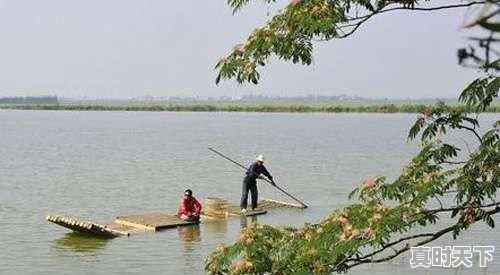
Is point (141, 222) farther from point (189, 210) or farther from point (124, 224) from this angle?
point (189, 210)

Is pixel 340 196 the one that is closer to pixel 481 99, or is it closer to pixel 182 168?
pixel 182 168

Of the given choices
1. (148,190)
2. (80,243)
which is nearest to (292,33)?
(80,243)

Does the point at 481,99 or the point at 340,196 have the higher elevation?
the point at 481,99

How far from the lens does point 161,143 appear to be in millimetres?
60125

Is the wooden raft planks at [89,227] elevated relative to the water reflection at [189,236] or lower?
elevated

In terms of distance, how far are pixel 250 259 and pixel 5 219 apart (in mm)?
16818

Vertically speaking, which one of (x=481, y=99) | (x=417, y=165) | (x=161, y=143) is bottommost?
(x=161, y=143)

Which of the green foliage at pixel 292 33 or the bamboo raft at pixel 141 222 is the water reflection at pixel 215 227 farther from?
the green foliage at pixel 292 33

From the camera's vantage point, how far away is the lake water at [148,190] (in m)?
15.0

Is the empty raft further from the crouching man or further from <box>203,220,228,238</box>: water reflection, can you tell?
<box>203,220,228,238</box>: water reflection

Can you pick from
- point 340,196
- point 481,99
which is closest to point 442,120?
point 481,99

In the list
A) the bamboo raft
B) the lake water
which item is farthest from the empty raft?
the lake water

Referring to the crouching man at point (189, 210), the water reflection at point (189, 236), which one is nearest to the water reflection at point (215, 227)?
the water reflection at point (189, 236)

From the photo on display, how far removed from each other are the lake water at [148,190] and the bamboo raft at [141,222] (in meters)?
0.26
